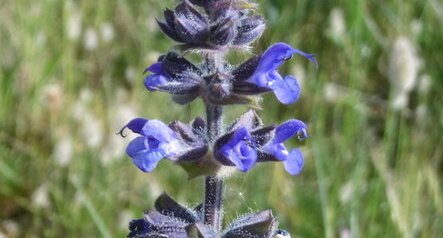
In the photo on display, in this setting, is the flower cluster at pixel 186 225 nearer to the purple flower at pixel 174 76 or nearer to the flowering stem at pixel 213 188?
the flowering stem at pixel 213 188

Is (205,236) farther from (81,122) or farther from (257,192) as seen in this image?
(81,122)

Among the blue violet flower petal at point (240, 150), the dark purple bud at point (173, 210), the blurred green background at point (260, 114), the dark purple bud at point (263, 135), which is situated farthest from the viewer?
the blurred green background at point (260, 114)

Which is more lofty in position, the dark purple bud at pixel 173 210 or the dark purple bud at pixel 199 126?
the dark purple bud at pixel 199 126

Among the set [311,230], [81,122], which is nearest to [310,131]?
[311,230]

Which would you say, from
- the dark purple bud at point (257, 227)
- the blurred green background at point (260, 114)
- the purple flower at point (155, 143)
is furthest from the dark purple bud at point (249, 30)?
the blurred green background at point (260, 114)

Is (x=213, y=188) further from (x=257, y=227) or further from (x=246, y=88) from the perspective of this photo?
(x=246, y=88)

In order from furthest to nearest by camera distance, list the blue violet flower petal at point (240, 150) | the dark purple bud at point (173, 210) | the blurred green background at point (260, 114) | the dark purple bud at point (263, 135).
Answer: the blurred green background at point (260, 114), the dark purple bud at point (173, 210), the dark purple bud at point (263, 135), the blue violet flower petal at point (240, 150)

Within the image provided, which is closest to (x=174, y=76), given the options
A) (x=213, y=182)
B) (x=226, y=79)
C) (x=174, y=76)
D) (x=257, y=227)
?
(x=174, y=76)
